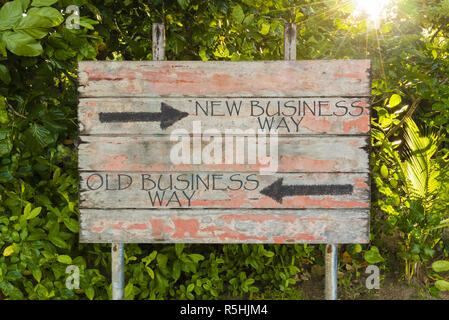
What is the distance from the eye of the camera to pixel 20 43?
53.1 inches

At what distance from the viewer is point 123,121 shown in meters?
1.54

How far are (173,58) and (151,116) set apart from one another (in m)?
0.64

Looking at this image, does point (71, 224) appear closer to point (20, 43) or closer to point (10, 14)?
point (20, 43)

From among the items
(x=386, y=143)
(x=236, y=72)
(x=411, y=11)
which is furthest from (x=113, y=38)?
(x=386, y=143)

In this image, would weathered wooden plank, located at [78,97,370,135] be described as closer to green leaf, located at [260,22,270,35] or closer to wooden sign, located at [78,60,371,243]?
wooden sign, located at [78,60,371,243]

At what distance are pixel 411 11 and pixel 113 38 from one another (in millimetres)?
1547

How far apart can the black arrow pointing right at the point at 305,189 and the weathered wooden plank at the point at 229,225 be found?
3.2 inches

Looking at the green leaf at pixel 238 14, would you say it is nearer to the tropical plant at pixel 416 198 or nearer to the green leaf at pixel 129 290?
the tropical plant at pixel 416 198

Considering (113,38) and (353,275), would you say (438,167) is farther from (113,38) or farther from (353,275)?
(113,38)

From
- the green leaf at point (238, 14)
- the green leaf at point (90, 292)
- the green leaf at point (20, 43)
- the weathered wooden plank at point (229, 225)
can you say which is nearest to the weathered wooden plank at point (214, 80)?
the green leaf at point (20, 43)

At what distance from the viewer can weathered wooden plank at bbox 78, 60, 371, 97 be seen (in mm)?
1528

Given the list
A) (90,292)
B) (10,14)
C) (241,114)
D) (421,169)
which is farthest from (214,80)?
(421,169)

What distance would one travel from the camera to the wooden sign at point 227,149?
1.54 m

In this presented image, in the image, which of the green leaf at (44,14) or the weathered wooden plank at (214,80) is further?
the weathered wooden plank at (214,80)
